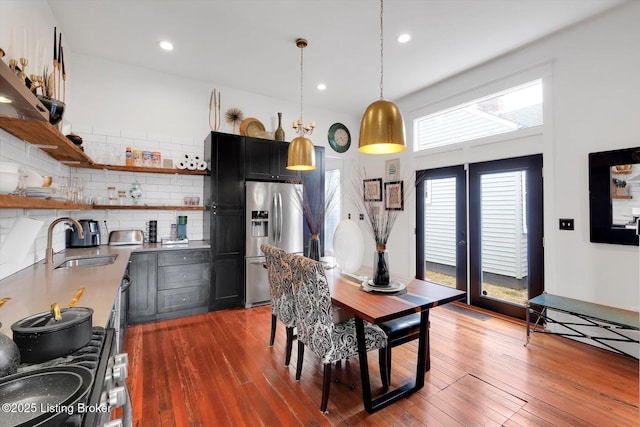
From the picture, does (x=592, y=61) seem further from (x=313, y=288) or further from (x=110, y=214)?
(x=110, y=214)

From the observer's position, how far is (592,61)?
290 cm

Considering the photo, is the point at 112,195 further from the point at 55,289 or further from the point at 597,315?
the point at 597,315

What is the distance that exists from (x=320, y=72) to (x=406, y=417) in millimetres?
3878

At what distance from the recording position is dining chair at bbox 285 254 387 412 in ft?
6.13

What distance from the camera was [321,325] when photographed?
1.91m

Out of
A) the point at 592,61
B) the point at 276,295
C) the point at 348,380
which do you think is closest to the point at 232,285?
the point at 276,295

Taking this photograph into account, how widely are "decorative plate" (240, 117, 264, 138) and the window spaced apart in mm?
2544

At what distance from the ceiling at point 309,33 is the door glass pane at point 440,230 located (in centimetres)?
158

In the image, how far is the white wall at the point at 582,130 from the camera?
2.69 meters

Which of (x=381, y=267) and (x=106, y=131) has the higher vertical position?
(x=106, y=131)

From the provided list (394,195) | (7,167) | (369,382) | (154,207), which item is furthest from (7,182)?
(394,195)

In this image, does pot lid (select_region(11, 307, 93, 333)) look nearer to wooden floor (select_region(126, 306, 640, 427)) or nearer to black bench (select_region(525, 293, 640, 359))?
wooden floor (select_region(126, 306, 640, 427))

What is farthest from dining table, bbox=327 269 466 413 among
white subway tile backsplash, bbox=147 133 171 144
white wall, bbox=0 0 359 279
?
white subway tile backsplash, bbox=147 133 171 144

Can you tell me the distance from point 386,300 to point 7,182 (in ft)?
6.80
